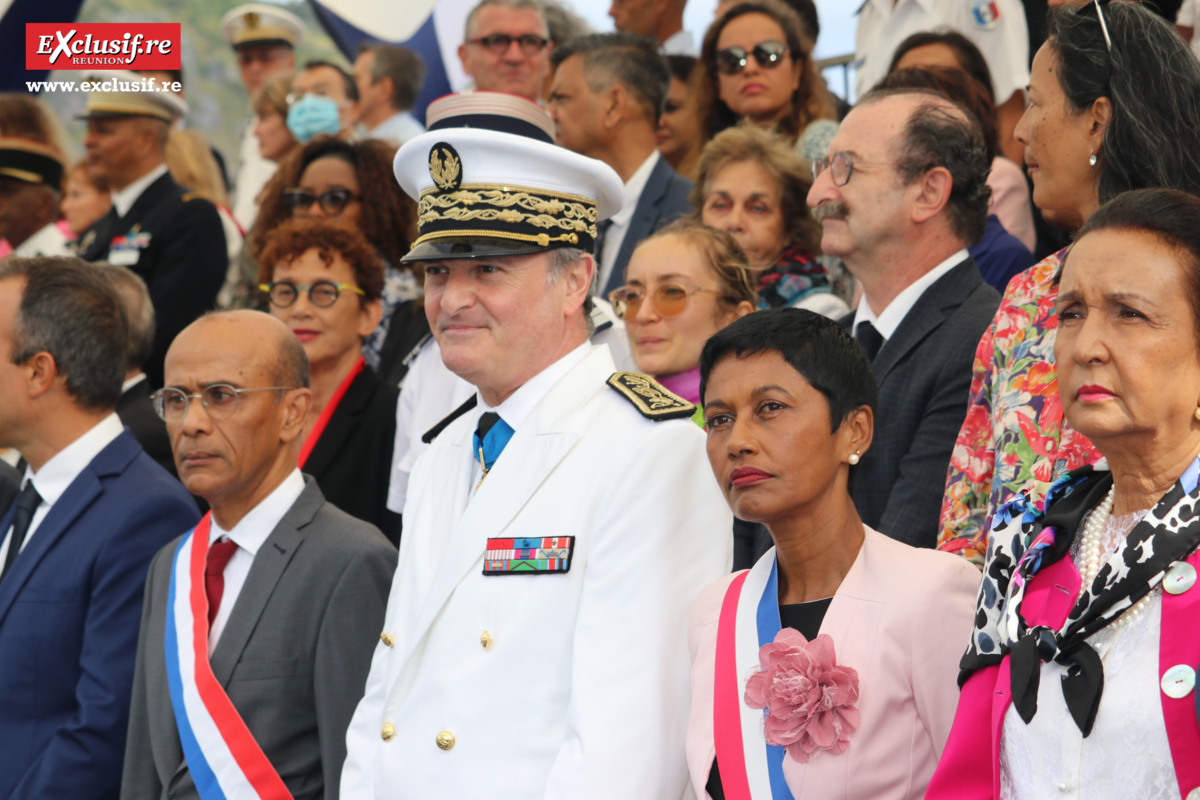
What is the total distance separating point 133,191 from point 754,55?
11.2ft

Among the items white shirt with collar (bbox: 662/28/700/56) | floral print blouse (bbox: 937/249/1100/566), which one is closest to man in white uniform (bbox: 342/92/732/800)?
floral print blouse (bbox: 937/249/1100/566)

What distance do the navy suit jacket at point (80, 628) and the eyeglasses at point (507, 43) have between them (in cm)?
339

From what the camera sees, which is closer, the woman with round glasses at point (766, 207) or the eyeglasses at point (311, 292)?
the woman with round glasses at point (766, 207)

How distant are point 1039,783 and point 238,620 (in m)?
2.33

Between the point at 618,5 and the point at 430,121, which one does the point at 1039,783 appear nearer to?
the point at 430,121

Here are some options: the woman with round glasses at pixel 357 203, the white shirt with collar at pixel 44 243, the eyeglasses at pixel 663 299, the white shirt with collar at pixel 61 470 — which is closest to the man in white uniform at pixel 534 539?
the eyeglasses at pixel 663 299

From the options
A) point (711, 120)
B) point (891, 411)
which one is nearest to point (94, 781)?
point (891, 411)

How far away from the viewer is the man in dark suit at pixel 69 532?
3947mm

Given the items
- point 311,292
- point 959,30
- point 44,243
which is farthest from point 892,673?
point 44,243

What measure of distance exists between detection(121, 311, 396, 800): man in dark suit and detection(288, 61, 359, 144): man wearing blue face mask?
12.2ft

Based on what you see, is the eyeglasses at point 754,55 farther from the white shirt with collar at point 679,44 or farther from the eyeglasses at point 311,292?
the eyeglasses at point 311,292

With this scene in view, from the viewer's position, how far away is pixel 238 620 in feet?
12.1

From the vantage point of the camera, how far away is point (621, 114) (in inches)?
236

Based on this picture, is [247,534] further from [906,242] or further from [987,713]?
[987,713]
